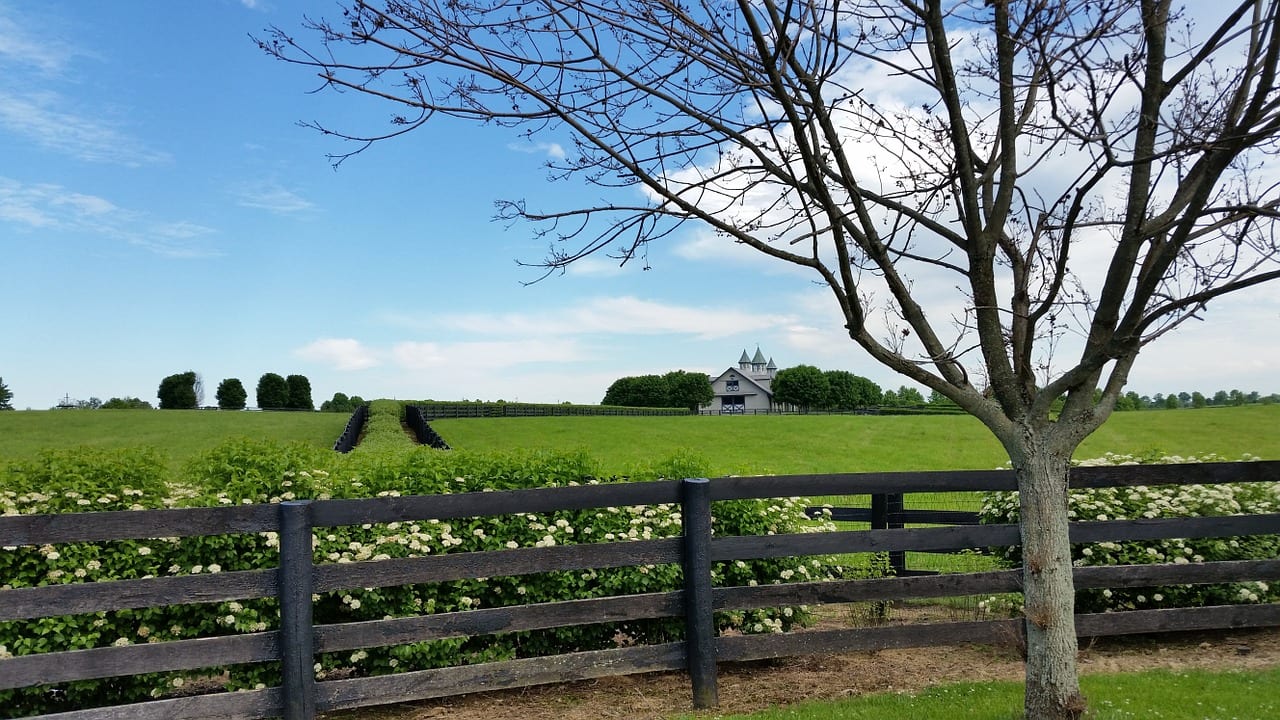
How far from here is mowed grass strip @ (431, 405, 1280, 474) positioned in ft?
100

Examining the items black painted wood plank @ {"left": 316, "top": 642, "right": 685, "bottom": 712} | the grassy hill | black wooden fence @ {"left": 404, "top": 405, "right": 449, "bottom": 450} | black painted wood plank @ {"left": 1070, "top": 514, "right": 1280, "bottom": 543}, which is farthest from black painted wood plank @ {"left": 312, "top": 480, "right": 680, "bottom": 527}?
the grassy hill

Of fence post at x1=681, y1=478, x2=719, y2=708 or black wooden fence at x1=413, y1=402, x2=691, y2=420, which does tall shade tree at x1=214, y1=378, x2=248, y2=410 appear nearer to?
black wooden fence at x1=413, y1=402, x2=691, y2=420

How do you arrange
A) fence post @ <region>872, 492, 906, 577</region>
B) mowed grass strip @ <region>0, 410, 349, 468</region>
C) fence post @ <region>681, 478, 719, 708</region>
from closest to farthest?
fence post @ <region>681, 478, 719, 708</region>
fence post @ <region>872, 492, 906, 577</region>
mowed grass strip @ <region>0, 410, 349, 468</region>

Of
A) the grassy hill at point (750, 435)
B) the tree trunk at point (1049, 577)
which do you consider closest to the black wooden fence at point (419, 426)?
the grassy hill at point (750, 435)

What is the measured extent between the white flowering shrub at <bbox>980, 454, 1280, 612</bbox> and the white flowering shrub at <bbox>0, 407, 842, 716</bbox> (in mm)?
2641

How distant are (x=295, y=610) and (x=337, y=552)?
2.72ft

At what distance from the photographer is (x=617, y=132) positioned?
5.00 metres

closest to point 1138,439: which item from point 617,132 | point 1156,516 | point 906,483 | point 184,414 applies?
point 1156,516

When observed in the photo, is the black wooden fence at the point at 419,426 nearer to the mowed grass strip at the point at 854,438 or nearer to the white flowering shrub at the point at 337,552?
the mowed grass strip at the point at 854,438

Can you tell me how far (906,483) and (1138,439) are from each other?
34.7 metres

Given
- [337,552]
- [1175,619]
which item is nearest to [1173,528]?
[1175,619]

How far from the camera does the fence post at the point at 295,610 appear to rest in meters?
4.88

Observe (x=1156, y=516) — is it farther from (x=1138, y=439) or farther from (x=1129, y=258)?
(x=1138, y=439)

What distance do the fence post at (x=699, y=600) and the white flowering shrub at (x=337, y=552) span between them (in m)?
0.65
